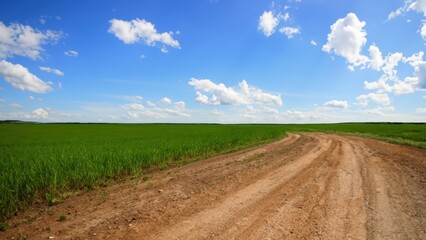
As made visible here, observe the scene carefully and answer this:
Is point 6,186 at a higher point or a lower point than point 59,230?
higher

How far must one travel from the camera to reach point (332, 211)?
5.66m

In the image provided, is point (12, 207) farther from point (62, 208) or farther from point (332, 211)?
point (332, 211)

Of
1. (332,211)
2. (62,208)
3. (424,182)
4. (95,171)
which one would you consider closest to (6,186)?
(62,208)

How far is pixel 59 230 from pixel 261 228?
4067mm

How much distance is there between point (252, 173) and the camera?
971 cm

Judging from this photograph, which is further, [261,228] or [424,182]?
[424,182]

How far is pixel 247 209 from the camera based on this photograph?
5910 millimetres

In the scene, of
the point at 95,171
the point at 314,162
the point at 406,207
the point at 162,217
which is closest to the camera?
the point at 162,217

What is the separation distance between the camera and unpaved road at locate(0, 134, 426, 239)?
4.81 m

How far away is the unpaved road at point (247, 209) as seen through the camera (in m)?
4.81

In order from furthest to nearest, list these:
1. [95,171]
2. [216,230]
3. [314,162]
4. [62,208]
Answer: [314,162] → [95,171] → [62,208] → [216,230]

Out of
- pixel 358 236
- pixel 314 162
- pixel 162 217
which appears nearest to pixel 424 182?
pixel 314 162

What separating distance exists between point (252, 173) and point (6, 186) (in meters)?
7.76

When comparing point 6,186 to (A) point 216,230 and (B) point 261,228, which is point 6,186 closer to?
(A) point 216,230
